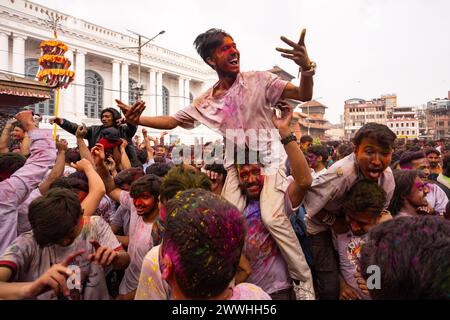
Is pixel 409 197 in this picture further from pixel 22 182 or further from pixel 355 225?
pixel 22 182

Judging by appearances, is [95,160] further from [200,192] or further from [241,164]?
[200,192]

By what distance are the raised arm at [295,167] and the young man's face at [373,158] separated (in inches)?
16.0

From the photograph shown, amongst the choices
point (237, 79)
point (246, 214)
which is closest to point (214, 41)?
point (237, 79)

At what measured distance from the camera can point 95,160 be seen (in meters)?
3.23

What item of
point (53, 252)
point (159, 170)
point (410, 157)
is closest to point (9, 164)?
point (53, 252)

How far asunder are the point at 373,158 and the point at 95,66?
108 feet

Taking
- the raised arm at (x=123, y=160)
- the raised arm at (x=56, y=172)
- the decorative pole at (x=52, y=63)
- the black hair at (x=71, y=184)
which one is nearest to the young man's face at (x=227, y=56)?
the black hair at (x=71, y=184)

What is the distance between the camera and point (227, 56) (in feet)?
8.91

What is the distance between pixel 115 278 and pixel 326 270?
1.74 metres

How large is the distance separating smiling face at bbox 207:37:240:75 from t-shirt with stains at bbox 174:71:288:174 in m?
0.09

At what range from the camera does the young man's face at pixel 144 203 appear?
263 centimetres

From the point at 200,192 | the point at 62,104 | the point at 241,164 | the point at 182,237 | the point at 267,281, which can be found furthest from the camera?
the point at 62,104

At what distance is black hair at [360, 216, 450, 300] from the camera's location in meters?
1.03
